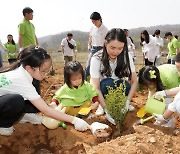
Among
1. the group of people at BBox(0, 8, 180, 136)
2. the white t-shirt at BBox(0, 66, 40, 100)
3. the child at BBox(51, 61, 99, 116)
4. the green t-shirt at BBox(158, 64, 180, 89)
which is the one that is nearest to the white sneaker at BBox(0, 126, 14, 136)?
the group of people at BBox(0, 8, 180, 136)

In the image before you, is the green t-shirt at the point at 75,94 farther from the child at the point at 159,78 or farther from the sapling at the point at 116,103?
the child at the point at 159,78

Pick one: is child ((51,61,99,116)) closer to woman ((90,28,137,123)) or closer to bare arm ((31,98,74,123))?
woman ((90,28,137,123))

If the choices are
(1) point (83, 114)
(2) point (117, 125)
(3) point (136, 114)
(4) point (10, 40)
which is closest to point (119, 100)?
(2) point (117, 125)

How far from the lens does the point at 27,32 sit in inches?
233

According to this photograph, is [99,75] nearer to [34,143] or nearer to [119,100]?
[119,100]

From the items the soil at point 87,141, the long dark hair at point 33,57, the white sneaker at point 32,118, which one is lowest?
the soil at point 87,141

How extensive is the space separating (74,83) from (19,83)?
84cm

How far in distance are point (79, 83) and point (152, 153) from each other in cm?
129

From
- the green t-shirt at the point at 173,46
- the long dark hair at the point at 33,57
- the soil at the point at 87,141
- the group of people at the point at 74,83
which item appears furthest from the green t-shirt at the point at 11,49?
the long dark hair at the point at 33,57

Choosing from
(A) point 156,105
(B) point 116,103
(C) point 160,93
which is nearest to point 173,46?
(C) point 160,93

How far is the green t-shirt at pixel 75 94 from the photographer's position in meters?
3.65

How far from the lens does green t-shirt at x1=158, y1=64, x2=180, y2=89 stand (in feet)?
12.1

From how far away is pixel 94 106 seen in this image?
354 centimetres

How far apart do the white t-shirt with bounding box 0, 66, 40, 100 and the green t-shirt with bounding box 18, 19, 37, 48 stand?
10.0ft
